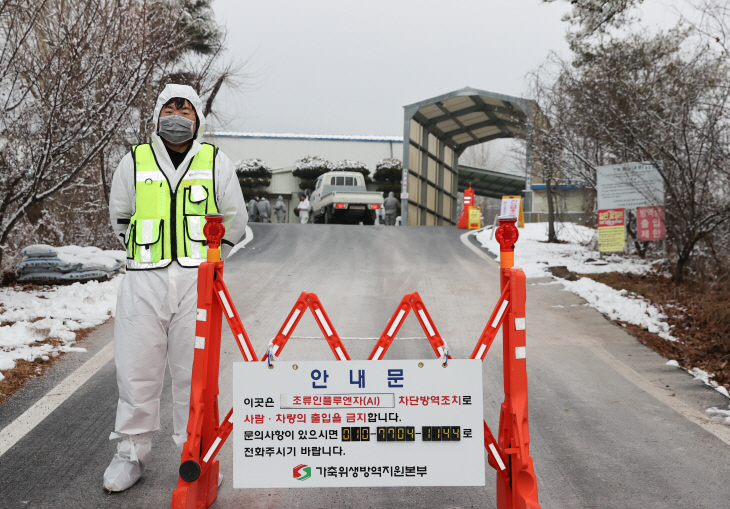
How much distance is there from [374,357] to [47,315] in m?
5.87

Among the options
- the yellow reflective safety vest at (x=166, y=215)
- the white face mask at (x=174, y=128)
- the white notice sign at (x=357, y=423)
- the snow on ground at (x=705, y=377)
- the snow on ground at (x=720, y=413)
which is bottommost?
the snow on ground at (x=720, y=413)

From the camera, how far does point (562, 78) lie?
15062 millimetres

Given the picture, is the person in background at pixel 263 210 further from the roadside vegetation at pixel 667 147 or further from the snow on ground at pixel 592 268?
the roadside vegetation at pixel 667 147

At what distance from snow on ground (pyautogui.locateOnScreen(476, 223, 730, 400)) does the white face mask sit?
4470mm

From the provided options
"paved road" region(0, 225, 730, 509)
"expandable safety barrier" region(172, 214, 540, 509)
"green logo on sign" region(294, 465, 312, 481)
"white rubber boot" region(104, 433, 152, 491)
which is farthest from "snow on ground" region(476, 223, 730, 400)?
"white rubber boot" region(104, 433, 152, 491)

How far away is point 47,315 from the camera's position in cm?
748

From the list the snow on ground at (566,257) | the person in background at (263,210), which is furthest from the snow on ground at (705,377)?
the person in background at (263,210)

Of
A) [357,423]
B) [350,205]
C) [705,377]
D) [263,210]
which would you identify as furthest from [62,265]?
[263,210]

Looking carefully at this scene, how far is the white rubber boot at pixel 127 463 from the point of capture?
342cm

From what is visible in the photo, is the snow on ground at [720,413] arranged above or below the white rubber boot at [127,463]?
below

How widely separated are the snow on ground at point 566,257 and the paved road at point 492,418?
2.28 metres

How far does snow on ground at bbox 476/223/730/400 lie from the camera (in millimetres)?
7923

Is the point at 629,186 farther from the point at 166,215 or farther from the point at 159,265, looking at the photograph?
the point at 159,265

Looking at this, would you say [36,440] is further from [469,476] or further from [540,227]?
[540,227]
